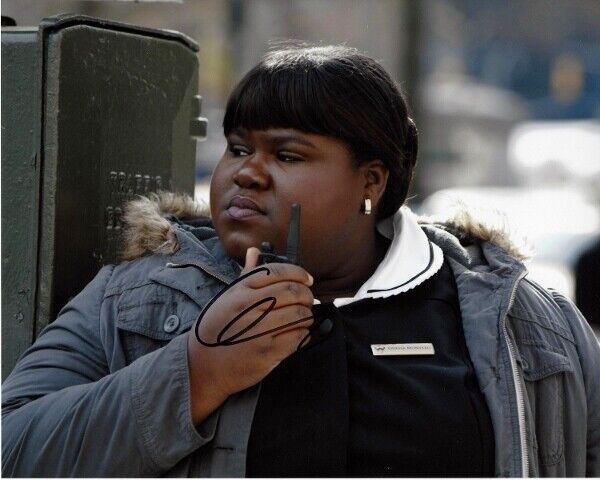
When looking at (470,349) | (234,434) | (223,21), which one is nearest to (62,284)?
(234,434)

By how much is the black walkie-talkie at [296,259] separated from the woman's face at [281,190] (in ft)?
0.24

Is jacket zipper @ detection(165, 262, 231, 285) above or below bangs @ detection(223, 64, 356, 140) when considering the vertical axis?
below

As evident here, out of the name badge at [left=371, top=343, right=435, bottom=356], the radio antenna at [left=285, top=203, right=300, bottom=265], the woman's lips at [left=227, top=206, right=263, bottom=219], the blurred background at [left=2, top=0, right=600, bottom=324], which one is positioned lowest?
the name badge at [left=371, top=343, right=435, bottom=356]

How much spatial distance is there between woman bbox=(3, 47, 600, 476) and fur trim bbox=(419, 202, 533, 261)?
0.02m

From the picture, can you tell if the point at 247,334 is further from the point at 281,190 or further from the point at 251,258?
the point at 281,190

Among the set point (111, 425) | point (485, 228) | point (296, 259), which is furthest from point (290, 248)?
point (485, 228)

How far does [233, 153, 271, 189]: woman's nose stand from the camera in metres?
2.44

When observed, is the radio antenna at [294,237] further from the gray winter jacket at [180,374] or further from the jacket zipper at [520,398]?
the jacket zipper at [520,398]

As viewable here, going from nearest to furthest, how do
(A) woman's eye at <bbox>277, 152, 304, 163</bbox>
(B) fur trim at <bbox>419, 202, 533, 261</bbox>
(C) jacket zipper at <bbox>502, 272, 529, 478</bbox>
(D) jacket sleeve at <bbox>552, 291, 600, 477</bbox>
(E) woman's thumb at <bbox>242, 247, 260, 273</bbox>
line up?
1. (E) woman's thumb at <bbox>242, 247, 260, 273</bbox>
2. (C) jacket zipper at <bbox>502, 272, 529, 478</bbox>
3. (A) woman's eye at <bbox>277, 152, 304, 163</bbox>
4. (D) jacket sleeve at <bbox>552, 291, 600, 477</bbox>
5. (B) fur trim at <bbox>419, 202, 533, 261</bbox>

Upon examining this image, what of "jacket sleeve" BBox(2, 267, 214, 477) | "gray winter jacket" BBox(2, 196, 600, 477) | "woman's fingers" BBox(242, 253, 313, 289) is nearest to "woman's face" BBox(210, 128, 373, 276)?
"gray winter jacket" BBox(2, 196, 600, 477)

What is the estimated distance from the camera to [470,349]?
252cm

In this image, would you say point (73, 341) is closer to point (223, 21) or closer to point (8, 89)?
point (8, 89)

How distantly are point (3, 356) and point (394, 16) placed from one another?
13251 millimetres

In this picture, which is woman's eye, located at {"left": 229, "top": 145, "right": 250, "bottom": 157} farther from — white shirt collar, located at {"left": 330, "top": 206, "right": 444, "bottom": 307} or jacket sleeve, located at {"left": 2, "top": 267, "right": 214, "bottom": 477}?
jacket sleeve, located at {"left": 2, "top": 267, "right": 214, "bottom": 477}
